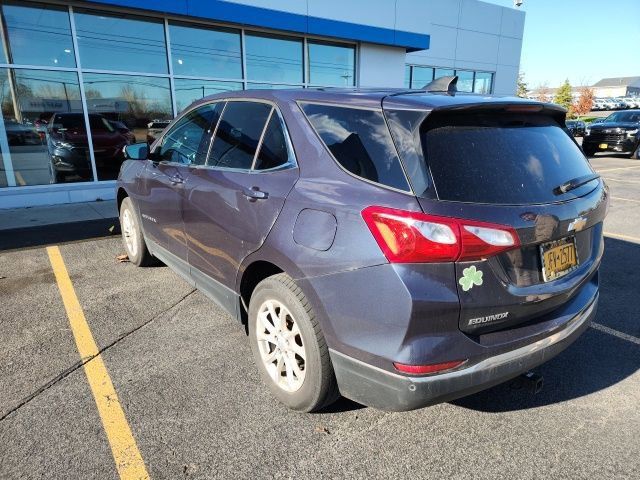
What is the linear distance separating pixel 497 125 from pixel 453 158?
43 cm

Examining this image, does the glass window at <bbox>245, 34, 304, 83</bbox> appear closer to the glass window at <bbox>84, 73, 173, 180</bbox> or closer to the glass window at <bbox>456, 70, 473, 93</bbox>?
the glass window at <bbox>84, 73, 173, 180</bbox>

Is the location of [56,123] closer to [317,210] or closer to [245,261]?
[245,261]

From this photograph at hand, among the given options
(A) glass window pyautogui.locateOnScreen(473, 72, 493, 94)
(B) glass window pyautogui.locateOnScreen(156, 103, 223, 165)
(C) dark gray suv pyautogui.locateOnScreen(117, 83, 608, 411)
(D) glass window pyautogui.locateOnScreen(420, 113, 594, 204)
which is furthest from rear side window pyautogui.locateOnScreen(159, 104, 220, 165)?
(A) glass window pyautogui.locateOnScreen(473, 72, 493, 94)

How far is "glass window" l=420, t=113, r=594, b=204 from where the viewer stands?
1962 mm

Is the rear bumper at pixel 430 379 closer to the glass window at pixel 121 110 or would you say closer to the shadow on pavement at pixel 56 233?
the shadow on pavement at pixel 56 233

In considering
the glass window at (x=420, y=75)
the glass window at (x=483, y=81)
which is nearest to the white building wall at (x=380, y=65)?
the glass window at (x=420, y=75)

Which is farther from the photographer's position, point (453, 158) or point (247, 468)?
point (247, 468)

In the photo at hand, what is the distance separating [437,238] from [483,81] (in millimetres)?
18558

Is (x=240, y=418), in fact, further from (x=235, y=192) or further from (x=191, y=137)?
(x=191, y=137)

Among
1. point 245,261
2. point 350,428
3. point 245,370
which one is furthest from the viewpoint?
point 245,370

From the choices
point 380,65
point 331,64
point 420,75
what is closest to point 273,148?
point 331,64

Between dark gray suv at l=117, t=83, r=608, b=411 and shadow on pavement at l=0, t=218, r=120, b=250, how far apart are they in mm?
4321

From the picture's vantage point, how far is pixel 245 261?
268cm

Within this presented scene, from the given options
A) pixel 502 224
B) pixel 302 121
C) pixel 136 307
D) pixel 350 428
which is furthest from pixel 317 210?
pixel 136 307
